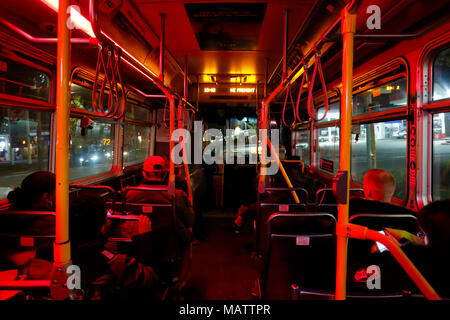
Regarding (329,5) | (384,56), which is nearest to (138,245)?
(329,5)

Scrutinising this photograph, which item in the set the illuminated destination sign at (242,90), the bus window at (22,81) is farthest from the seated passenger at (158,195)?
the illuminated destination sign at (242,90)

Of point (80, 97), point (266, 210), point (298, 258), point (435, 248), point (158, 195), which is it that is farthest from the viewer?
point (80, 97)

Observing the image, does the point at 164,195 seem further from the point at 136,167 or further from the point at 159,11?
the point at 136,167

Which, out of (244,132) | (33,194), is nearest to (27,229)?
(33,194)

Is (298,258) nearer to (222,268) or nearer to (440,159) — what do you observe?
(222,268)

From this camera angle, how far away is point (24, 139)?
8.61 feet

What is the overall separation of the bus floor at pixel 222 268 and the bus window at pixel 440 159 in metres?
2.20

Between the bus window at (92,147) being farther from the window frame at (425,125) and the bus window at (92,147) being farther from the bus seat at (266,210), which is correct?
the window frame at (425,125)

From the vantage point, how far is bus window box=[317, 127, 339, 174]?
4.84 meters

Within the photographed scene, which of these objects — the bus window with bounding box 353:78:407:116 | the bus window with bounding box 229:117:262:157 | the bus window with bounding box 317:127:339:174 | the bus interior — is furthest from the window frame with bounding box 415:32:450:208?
the bus window with bounding box 229:117:262:157

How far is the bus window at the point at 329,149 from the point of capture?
4.84m

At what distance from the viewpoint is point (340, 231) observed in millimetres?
994

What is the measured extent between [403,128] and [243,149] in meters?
4.13

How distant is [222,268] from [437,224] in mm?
2634
